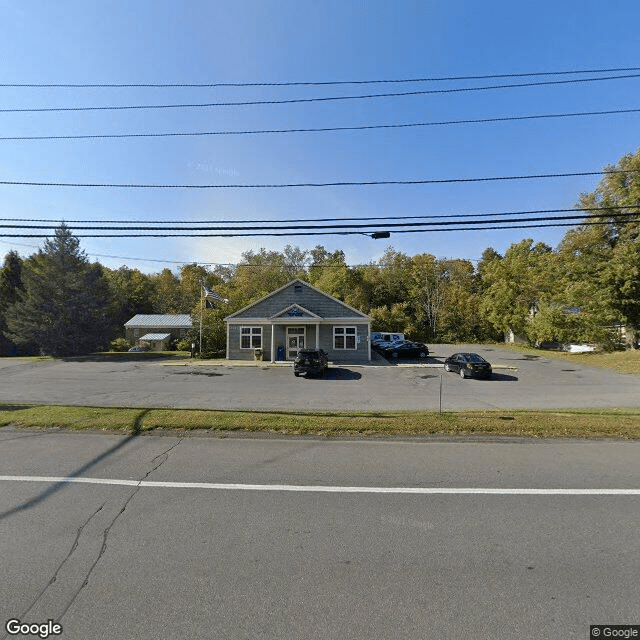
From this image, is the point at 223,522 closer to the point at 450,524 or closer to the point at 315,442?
the point at 450,524

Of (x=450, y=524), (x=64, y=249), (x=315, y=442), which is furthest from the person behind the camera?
(x=64, y=249)

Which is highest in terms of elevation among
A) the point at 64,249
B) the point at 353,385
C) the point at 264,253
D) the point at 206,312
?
the point at 264,253

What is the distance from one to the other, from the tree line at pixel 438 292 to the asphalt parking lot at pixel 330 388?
8.70 m

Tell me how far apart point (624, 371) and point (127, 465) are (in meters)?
28.4

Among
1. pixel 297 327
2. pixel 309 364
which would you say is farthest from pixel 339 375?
pixel 297 327

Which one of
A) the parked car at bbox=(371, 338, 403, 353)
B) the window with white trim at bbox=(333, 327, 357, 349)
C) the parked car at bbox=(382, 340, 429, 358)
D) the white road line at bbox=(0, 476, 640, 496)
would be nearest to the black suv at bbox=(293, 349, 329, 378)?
the window with white trim at bbox=(333, 327, 357, 349)

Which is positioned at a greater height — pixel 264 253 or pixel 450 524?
pixel 264 253

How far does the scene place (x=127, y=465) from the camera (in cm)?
584

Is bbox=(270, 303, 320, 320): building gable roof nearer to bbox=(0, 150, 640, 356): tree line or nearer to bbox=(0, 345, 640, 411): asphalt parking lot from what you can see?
bbox=(0, 345, 640, 411): asphalt parking lot

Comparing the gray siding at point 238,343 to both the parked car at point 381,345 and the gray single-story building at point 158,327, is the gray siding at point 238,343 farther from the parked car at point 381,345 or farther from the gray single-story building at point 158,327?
the gray single-story building at point 158,327

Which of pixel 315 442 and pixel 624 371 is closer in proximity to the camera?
pixel 315 442

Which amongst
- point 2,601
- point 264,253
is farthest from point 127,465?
point 264,253

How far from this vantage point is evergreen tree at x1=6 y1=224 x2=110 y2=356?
3503 cm

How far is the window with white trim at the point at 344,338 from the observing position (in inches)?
1139
